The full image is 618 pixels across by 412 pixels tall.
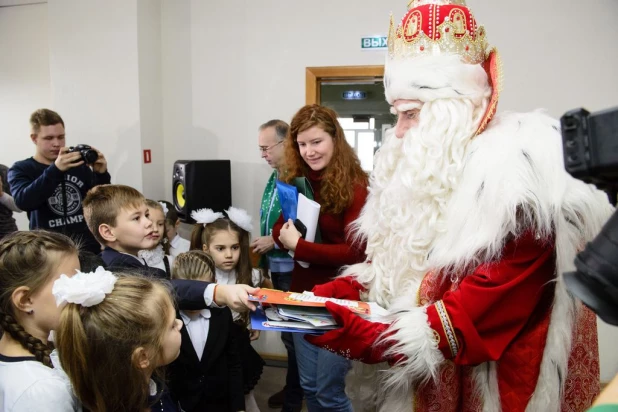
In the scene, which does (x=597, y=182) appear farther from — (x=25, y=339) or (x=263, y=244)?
(x=263, y=244)

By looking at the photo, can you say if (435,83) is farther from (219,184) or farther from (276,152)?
(219,184)

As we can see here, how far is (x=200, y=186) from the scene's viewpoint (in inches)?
150

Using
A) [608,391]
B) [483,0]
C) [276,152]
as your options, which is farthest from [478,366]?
[483,0]

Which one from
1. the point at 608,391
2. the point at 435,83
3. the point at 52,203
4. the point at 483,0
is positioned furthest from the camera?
the point at 483,0

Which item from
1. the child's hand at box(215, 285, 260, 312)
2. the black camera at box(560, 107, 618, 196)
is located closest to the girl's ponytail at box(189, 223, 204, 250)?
the child's hand at box(215, 285, 260, 312)

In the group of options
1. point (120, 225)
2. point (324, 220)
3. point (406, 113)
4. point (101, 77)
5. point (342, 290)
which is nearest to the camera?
point (406, 113)

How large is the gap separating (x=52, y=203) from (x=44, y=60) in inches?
96.0

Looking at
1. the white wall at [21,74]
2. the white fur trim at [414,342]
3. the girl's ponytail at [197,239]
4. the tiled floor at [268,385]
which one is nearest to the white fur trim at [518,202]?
the white fur trim at [414,342]

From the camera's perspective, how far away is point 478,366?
1382mm

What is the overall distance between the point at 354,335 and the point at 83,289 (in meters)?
0.77

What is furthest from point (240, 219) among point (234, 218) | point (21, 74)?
point (21, 74)

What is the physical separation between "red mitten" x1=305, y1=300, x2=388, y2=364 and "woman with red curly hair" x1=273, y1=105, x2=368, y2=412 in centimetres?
85

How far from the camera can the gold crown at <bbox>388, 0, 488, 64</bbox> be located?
1.51 meters

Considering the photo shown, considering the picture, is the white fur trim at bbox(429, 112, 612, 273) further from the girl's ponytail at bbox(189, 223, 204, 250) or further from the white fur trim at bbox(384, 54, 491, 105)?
the girl's ponytail at bbox(189, 223, 204, 250)
